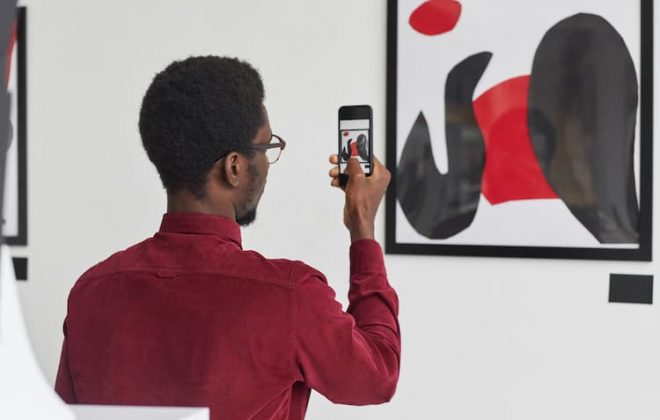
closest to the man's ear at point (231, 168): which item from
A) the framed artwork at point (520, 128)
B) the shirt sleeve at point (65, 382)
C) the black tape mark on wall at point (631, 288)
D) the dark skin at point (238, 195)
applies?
the dark skin at point (238, 195)

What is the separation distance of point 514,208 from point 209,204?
43.7 inches

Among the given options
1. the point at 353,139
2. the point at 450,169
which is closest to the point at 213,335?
the point at 353,139

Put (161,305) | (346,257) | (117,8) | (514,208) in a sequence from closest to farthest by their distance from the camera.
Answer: (161,305), (514,208), (346,257), (117,8)

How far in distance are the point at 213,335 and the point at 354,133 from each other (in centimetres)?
67

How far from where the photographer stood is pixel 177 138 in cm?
101

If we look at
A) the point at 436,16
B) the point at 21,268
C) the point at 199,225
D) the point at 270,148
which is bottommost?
the point at 21,268

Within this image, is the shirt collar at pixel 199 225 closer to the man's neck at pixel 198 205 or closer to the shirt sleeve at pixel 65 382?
the man's neck at pixel 198 205

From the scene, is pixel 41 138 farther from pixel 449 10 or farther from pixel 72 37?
pixel 449 10

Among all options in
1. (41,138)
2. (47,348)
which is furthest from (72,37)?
(47,348)

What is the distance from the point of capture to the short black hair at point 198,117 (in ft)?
3.25

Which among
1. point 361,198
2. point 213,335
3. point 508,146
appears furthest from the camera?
point 508,146

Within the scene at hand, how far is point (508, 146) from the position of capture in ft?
6.38

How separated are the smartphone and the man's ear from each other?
0.39 m

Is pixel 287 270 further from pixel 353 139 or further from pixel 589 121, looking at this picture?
pixel 589 121
